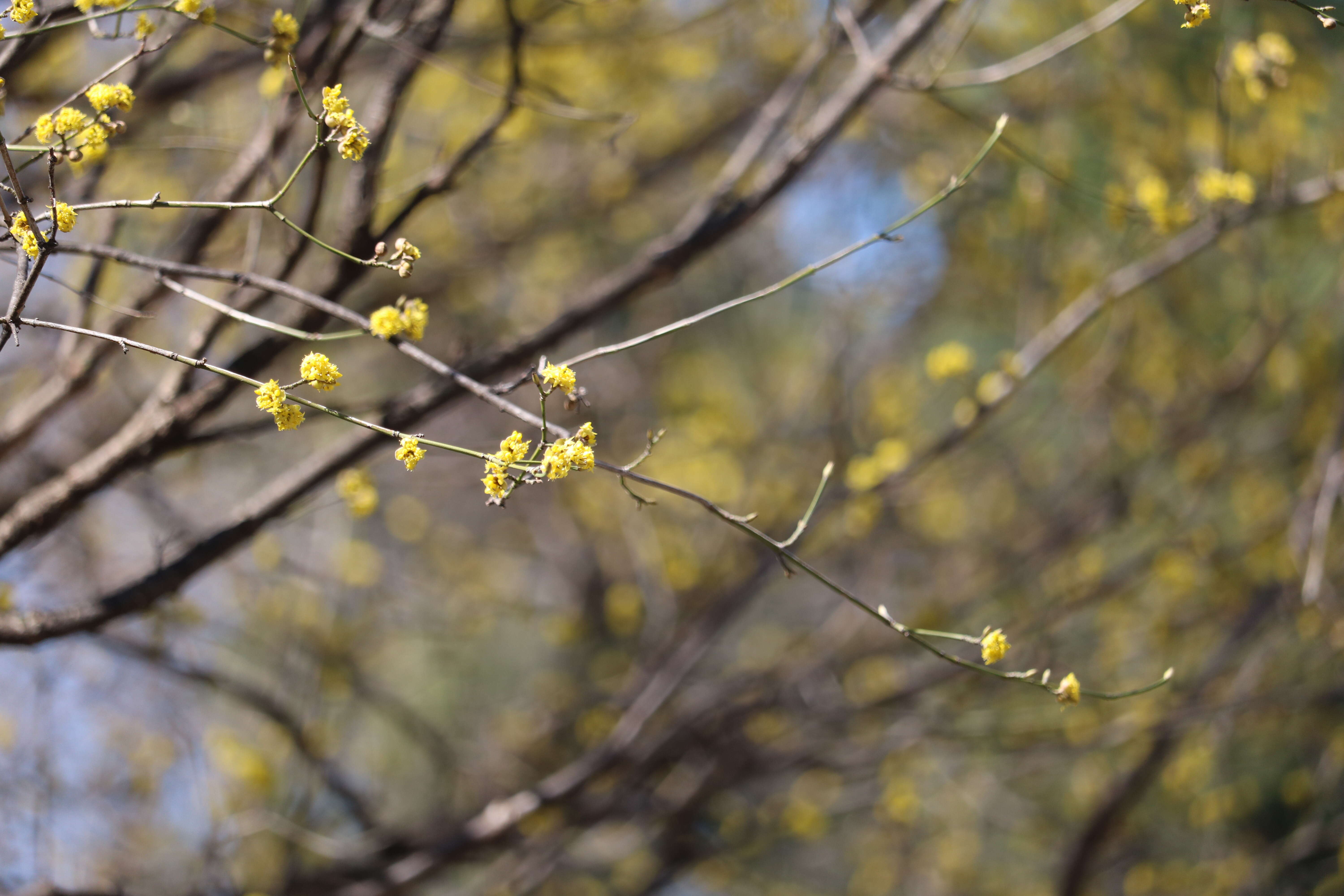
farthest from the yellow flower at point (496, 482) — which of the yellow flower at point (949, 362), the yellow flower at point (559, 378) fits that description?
the yellow flower at point (949, 362)

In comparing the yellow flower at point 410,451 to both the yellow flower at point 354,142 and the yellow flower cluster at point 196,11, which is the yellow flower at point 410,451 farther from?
the yellow flower cluster at point 196,11

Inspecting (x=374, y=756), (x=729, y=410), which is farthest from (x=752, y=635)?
(x=374, y=756)

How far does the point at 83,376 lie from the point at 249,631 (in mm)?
2681

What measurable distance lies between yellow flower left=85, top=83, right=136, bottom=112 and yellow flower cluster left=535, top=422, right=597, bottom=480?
0.86m

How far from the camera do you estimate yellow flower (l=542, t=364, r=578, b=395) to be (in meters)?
1.33

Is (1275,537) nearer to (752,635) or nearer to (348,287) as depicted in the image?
(752,635)

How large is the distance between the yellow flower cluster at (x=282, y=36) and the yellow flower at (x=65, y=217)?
17.4 inches

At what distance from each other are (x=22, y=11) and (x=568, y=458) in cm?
104

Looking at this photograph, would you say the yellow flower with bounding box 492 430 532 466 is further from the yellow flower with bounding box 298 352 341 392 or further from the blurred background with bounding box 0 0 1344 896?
the blurred background with bounding box 0 0 1344 896

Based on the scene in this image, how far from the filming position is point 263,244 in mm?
4031

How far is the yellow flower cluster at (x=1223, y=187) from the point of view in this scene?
230cm

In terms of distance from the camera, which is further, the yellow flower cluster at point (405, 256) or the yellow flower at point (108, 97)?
the yellow flower at point (108, 97)

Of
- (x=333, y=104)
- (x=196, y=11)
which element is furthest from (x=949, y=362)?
(x=196, y=11)

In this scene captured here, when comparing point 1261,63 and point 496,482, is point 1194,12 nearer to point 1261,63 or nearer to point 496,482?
point 1261,63
